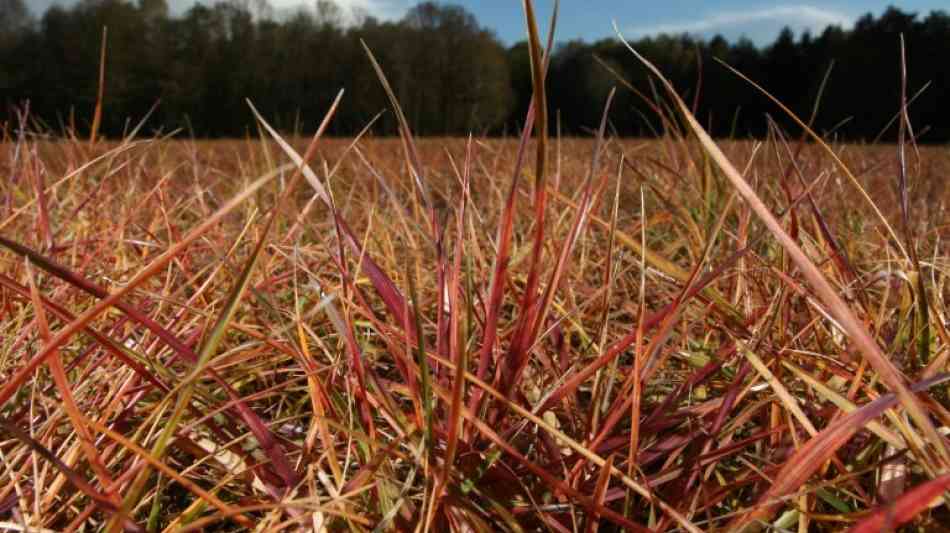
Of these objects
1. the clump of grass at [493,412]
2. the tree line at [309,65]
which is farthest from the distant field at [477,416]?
the tree line at [309,65]

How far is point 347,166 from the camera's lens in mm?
2576

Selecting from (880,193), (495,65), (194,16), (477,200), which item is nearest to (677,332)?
(477,200)

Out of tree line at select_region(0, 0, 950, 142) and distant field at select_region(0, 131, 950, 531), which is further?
tree line at select_region(0, 0, 950, 142)

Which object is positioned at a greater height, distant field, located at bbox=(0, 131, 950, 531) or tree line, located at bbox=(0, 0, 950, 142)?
tree line, located at bbox=(0, 0, 950, 142)

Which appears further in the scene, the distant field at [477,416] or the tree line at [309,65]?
the tree line at [309,65]

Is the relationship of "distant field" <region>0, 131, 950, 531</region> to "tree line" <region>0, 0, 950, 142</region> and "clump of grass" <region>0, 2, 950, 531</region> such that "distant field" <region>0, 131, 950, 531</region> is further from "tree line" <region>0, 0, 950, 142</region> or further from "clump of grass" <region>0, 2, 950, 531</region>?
"tree line" <region>0, 0, 950, 142</region>

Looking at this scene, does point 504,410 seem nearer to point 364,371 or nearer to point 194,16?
point 364,371

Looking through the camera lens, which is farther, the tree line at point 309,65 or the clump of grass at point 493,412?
the tree line at point 309,65

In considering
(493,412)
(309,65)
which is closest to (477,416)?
(493,412)

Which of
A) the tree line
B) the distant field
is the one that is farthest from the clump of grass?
the tree line

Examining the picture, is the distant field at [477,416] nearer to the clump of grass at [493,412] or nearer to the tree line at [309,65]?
the clump of grass at [493,412]

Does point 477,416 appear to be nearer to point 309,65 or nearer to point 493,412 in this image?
point 493,412

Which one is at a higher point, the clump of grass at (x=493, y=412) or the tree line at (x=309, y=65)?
the tree line at (x=309, y=65)

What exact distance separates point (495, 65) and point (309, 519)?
24.2m
